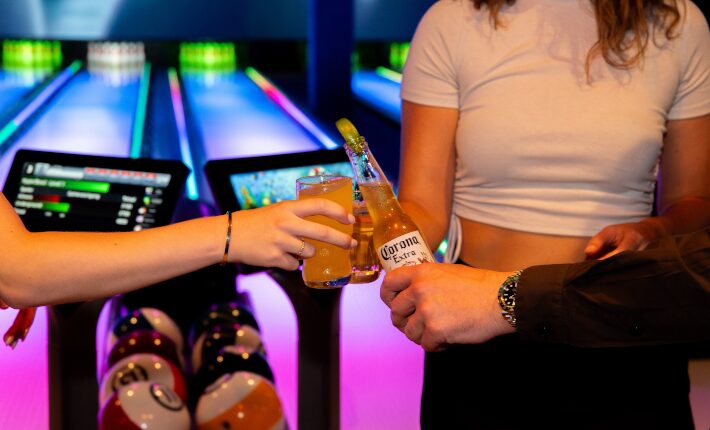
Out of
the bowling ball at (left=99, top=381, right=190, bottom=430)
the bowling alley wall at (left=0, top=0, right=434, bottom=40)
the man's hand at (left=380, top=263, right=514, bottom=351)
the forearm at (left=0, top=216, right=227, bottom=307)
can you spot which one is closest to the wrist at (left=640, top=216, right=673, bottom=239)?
the man's hand at (left=380, top=263, right=514, bottom=351)

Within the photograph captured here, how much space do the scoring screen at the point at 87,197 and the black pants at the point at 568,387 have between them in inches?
33.8

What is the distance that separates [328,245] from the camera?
1.23 m

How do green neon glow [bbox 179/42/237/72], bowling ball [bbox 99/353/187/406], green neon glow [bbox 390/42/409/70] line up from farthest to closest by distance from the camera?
green neon glow [bbox 179/42/237/72]
green neon glow [bbox 390/42/409/70]
bowling ball [bbox 99/353/187/406]

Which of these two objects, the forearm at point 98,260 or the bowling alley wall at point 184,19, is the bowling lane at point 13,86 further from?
the forearm at point 98,260

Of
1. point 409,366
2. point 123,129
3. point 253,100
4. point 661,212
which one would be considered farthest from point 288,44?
point 661,212

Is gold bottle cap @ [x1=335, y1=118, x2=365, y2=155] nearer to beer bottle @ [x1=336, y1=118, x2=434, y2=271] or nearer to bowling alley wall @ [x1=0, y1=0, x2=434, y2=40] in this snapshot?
beer bottle @ [x1=336, y1=118, x2=434, y2=271]

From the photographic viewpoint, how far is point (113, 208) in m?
1.88

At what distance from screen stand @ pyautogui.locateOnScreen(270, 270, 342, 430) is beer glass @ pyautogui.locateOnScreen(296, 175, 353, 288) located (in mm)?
519

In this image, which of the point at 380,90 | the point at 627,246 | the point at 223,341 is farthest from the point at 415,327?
the point at 380,90

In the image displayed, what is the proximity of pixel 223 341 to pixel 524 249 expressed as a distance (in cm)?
100

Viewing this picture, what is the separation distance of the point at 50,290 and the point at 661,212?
3.41 ft

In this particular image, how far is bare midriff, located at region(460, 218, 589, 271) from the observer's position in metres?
1.44

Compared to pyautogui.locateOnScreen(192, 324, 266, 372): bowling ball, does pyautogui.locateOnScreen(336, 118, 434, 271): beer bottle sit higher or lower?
higher

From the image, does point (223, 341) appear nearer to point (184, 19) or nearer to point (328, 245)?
point (328, 245)
